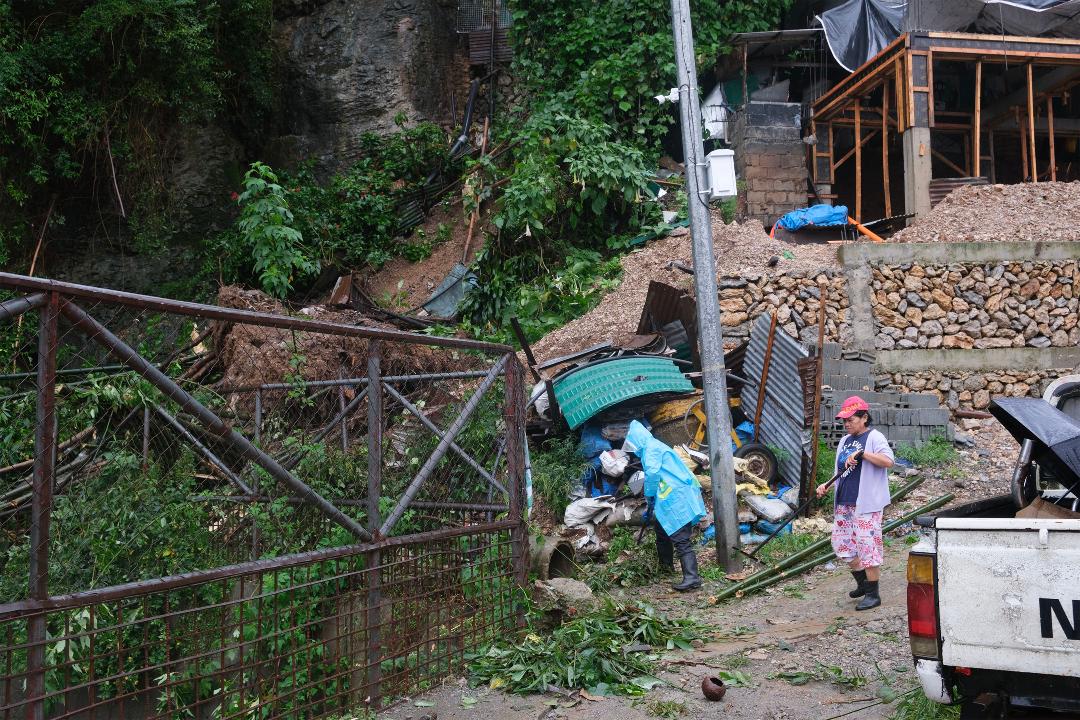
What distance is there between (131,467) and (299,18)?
16.7 metres

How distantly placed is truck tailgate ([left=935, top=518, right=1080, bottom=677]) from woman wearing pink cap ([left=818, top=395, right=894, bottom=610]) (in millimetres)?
3188

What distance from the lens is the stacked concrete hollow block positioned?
10812 millimetres

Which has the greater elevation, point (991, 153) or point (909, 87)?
point (909, 87)

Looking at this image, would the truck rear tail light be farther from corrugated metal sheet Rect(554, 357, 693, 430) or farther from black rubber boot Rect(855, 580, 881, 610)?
corrugated metal sheet Rect(554, 357, 693, 430)

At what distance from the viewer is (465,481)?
610cm

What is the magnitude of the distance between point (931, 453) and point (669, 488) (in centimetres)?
454

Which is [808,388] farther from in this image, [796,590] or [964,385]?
[796,590]

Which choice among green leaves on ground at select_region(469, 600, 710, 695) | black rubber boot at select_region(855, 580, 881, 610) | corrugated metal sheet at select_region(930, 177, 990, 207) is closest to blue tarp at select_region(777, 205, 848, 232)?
corrugated metal sheet at select_region(930, 177, 990, 207)

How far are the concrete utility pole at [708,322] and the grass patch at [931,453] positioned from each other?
3.51 meters

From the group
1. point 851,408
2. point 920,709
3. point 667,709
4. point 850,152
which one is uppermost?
point 850,152

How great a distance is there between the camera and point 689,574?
24.4 feet

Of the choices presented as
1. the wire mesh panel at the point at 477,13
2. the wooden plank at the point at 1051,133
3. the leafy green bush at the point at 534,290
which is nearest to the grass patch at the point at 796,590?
the leafy green bush at the point at 534,290

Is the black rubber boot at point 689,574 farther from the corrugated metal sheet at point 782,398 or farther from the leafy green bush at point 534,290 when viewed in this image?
the leafy green bush at point 534,290

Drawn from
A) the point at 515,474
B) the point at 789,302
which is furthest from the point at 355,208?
the point at 515,474
